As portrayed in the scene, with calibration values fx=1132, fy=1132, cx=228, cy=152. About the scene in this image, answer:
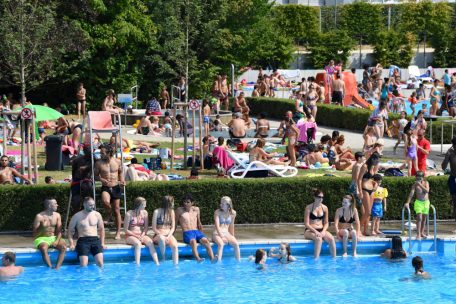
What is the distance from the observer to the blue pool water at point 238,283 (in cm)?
1680

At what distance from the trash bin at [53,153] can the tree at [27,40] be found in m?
7.32

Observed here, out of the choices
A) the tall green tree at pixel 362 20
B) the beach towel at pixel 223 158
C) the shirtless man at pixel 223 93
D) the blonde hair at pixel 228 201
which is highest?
the tall green tree at pixel 362 20

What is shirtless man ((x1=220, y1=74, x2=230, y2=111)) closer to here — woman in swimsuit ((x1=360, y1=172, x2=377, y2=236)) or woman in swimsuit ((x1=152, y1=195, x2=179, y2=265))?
woman in swimsuit ((x1=360, y1=172, x2=377, y2=236))

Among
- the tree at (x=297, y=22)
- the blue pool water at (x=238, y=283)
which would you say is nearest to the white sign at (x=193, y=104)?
the blue pool water at (x=238, y=283)

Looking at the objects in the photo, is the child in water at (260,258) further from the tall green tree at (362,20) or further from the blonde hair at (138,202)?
the tall green tree at (362,20)

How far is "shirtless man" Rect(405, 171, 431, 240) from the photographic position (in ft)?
64.1

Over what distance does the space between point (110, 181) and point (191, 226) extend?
1.71 metres

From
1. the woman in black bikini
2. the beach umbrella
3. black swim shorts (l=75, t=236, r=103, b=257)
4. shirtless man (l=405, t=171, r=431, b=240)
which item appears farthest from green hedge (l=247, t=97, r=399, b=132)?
black swim shorts (l=75, t=236, r=103, b=257)

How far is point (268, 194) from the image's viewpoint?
20766 millimetres

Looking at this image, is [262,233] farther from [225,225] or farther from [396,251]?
[396,251]

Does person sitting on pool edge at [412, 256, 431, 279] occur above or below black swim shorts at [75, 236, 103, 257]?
below

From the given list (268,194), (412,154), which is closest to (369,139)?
(412,154)

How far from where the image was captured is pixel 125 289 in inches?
675

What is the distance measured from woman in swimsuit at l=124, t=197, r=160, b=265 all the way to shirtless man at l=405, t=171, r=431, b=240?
4523mm
